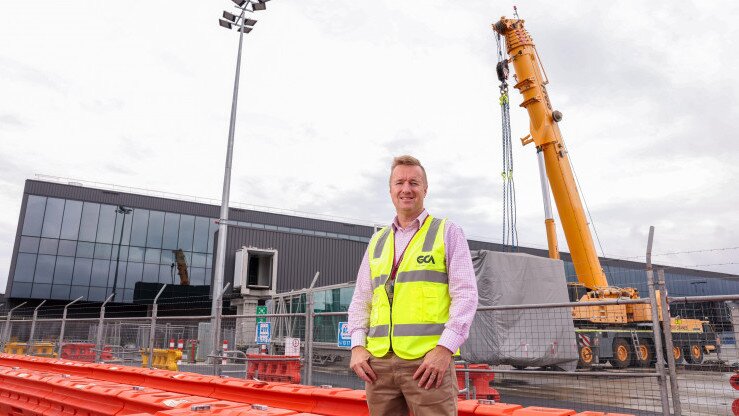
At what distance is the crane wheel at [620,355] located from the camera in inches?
577

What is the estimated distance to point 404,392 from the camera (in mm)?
2414

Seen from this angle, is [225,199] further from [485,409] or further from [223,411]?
[485,409]

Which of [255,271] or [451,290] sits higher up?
[255,271]

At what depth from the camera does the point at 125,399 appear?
4816 millimetres

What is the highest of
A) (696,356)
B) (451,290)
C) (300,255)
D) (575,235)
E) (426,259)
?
(300,255)

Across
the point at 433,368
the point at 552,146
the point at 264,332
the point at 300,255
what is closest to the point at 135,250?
the point at 300,255

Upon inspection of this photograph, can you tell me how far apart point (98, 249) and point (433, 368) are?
3757 cm

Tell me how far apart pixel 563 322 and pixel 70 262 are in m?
33.2

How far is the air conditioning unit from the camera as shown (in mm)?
27656

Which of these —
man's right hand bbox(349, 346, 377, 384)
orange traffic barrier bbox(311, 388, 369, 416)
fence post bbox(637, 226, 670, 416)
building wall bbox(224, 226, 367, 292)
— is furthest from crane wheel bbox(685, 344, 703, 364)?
building wall bbox(224, 226, 367, 292)

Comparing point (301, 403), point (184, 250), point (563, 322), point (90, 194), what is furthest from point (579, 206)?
point (90, 194)

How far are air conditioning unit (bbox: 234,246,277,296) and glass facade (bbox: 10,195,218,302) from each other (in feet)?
30.7

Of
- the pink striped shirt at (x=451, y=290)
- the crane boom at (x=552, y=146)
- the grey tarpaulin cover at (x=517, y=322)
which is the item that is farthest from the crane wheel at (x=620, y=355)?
the pink striped shirt at (x=451, y=290)

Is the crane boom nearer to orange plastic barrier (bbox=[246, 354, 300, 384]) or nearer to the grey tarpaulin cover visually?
the grey tarpaulin cover
